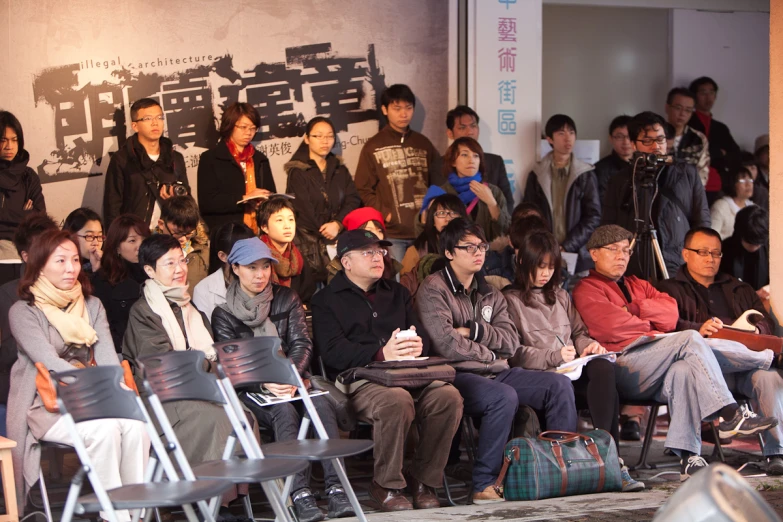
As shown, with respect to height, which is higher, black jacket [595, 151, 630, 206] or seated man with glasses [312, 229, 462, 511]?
black jacket [595, 151, 630, 206]

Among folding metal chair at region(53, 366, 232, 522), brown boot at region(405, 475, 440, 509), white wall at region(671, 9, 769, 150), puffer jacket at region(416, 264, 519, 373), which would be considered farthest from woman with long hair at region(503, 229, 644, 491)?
white wall at region(671, 9, 769, 150)

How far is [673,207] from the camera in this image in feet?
23.1

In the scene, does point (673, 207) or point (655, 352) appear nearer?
point (655, 352)

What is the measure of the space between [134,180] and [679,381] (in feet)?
11.7

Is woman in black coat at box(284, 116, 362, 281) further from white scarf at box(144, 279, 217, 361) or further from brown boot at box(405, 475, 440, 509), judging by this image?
brown boot at box(405, 475, 440, 509)

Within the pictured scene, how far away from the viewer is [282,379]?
177 inches

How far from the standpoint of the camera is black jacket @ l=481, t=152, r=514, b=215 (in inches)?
287

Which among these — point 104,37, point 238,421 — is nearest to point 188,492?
point 238,421

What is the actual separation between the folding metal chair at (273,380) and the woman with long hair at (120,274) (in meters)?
1.23

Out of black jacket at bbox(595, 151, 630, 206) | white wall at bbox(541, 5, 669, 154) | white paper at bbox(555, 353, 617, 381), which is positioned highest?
white wall at bbox(541, 5, 669, 154)

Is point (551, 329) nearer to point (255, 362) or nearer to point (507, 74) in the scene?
point (255, 362)

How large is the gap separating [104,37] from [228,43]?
869mm

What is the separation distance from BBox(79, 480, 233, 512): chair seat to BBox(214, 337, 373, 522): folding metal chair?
1.74 ft

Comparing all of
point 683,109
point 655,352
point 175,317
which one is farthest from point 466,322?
point 683,109
